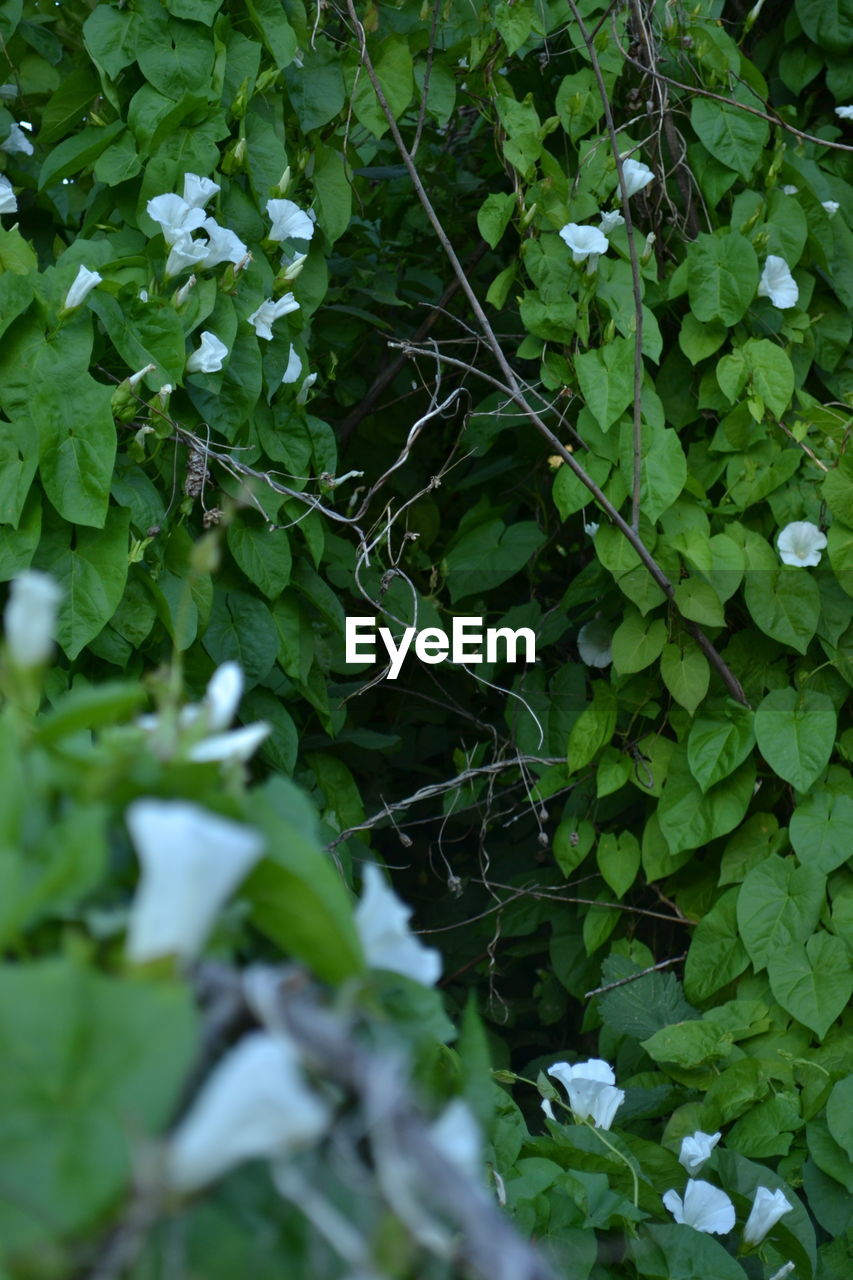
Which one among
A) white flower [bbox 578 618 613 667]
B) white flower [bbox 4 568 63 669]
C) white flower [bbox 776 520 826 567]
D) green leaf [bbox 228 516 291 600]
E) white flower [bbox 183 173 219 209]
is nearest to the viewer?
white flower [bbox 4 568 63 669]

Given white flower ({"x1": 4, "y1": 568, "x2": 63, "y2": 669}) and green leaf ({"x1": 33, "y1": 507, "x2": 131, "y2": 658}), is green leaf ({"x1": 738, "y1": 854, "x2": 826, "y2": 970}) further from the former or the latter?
white flower ({"x1": 4, "y1": 568, "x2": 63, "y2": 669})

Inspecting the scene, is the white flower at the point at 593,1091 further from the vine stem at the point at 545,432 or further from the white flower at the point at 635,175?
the white flower at the point at 635,175

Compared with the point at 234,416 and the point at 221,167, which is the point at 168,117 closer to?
the point at 221,167

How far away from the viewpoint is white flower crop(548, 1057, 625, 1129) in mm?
1345

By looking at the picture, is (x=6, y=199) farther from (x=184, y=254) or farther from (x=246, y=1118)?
(x=246, y=1118)

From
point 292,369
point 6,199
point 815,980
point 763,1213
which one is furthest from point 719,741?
point 6,199

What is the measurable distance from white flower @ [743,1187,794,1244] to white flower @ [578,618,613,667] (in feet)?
2.44

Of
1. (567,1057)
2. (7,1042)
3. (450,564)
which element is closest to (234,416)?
(450,564)

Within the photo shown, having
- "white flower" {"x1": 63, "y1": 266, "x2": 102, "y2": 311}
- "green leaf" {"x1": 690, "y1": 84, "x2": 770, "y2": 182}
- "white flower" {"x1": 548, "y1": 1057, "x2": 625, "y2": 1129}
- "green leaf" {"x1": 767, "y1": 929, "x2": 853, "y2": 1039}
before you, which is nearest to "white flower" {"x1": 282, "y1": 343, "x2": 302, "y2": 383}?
"white flower" {"x1": 63, "y1": 266, "x2": 102, "y2": 311}

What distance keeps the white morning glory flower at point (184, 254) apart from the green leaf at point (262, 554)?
0.28 m

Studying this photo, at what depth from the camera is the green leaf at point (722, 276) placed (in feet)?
5.48

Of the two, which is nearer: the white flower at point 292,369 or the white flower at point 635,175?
the white flower at point 292,369

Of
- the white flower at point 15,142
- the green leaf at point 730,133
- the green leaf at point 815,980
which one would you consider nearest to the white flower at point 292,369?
the white flower at point 15,142

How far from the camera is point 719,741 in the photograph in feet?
5.51
